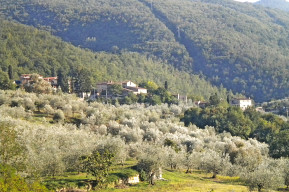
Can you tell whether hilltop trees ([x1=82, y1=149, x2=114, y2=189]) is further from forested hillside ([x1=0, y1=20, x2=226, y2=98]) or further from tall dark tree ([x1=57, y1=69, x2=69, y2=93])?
forested hillside ([x1=0, y1=20, x2=226, y2=98])

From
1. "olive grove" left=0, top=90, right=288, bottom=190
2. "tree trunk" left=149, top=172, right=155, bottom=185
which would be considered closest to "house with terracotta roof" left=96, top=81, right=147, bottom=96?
"olive grove" left=0, top=90, right=288, bottom=190

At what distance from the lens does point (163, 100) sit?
121 m

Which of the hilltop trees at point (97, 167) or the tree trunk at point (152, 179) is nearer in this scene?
the hilltop trees at point (97, 167)

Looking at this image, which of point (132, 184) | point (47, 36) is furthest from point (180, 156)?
point (47, 36)

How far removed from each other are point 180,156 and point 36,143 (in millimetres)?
22466

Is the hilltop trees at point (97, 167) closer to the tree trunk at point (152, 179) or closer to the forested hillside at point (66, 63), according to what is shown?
the tree trunk at point (152, 179)

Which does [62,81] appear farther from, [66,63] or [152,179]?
[152,179]

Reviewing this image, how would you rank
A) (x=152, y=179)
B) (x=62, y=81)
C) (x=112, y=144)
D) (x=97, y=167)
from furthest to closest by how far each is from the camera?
(x=62, y=81) → (x=112, y=144) → (x=152, y=179) → (x=97, y=167)

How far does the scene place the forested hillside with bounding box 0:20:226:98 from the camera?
445ft

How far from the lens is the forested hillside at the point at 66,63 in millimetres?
135750

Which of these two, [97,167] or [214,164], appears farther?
[214,164]

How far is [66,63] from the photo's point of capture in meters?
148

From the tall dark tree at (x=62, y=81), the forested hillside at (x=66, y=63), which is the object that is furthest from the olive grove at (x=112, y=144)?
the forested hillside at (x=66, y=63)

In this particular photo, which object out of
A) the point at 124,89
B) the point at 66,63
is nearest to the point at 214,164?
the point at 124,89
